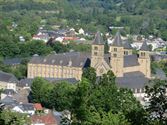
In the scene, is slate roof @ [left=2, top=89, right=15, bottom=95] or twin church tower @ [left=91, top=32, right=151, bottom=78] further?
twin church tower @ [left=91, top=32, right=151, bottom=78]

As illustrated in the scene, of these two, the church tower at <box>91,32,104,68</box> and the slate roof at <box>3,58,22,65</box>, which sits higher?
the church tower at <box>91,32,104,68</box>

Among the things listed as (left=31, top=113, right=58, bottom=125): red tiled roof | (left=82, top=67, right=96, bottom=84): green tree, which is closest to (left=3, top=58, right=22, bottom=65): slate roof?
(left=82, top=67, right=96, bottom=84): green tree

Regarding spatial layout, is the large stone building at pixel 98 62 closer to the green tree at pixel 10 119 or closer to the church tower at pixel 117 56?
the church tower at pixel 117 56

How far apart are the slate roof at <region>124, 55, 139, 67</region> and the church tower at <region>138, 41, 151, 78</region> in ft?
1.12

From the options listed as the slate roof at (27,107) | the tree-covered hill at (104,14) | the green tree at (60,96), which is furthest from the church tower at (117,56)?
the tree-covered hill at (104,14)

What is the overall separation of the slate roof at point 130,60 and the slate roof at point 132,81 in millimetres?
1199

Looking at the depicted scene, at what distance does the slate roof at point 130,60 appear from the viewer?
162 feet

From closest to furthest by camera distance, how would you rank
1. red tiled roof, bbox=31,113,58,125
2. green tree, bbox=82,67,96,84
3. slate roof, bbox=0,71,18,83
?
red tiled roof, bbox=31,113,58,125 → green tree, bbox=82,67,96,84 → slate roof, bbox=0,71,18,83

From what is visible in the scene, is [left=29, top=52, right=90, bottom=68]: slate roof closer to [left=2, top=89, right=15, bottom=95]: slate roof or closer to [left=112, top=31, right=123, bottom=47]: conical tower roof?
[left=112, top=31, right=123, bottom=47]: conical tower roof

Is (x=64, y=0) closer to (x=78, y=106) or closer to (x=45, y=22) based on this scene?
(x=45, y=22)

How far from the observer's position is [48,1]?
393 feet

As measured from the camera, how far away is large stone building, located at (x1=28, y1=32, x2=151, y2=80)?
155ft

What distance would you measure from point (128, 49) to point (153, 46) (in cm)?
3170

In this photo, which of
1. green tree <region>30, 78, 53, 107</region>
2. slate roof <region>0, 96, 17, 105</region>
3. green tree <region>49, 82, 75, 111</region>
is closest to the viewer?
green tree <region>49, 82, 75, 111</region>
